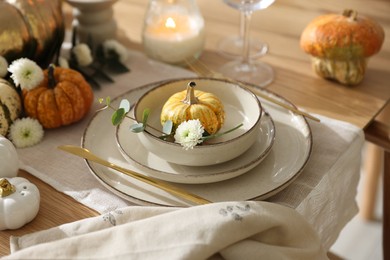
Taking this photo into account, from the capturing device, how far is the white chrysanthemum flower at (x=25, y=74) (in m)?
0.84

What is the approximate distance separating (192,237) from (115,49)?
1.77 feet

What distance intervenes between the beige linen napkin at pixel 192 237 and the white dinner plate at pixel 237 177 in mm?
52

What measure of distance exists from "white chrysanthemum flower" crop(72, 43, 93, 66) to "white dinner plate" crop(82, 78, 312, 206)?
185mm

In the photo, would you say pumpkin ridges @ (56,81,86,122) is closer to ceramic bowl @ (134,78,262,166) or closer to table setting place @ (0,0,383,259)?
table setting place @ (0,0,383,259)

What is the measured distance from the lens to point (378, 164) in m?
1.58

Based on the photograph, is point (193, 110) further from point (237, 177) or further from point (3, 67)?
point (3, 67)

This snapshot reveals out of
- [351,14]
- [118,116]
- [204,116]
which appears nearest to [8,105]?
[118,116]

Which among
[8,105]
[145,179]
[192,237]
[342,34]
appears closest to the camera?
[192,237]

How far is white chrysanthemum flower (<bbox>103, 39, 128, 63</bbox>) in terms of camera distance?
1.06 m

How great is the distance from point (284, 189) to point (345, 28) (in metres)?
0.34

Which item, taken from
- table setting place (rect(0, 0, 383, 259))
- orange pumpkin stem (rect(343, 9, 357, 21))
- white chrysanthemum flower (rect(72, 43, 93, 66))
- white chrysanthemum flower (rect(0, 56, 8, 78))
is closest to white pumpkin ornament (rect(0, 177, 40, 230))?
table setting place (rect(0, 0, 383, 259))

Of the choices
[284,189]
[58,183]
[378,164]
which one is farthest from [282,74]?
[378,164]

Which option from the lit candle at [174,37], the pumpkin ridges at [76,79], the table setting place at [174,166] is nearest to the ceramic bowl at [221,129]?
the table setting place at [174,166]

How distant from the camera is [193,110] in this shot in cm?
74
